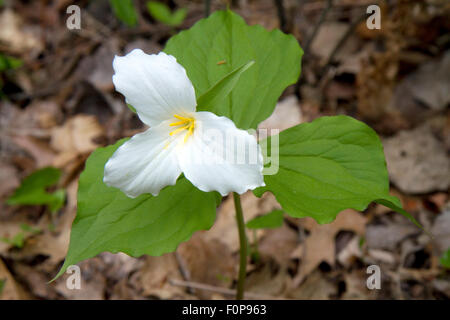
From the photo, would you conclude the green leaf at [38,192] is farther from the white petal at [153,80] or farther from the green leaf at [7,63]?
the white petal at [153,80]

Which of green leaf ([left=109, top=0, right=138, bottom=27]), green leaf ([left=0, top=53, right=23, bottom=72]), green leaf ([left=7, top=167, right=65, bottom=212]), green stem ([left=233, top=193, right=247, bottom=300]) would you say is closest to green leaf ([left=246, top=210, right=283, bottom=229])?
green stem ([left=233, top=193, right=247, bottom=300])

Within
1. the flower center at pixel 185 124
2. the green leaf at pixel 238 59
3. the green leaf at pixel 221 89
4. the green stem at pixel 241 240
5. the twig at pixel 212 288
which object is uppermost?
the green leaf at pixel 238 59

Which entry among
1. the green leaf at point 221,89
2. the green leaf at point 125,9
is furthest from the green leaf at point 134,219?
the green leaf at point 125,9

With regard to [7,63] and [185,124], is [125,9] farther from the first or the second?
[185,124]

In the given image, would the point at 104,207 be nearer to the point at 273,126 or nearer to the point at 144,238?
the point at 144,238

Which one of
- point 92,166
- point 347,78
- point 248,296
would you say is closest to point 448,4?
point 347,78

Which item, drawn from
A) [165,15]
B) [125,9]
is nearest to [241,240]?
[125,9]

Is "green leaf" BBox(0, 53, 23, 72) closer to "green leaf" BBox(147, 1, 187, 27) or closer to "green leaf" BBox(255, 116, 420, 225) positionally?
"green leaf" BBox(147, 1, 187, 27)
